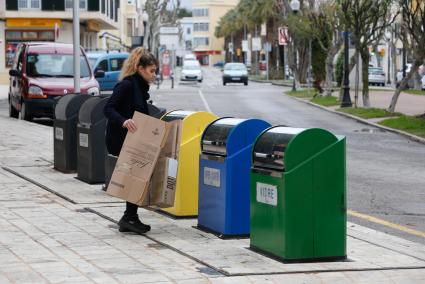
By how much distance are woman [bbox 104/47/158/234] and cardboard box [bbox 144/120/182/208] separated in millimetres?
246

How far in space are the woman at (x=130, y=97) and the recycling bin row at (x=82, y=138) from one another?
2.63 metres

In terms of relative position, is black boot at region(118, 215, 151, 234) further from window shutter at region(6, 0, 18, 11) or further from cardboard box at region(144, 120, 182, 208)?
window shutter at region(6, 0, 18, 11)

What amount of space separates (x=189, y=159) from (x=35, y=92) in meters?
18.2

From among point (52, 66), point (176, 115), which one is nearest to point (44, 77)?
point (52, 66)

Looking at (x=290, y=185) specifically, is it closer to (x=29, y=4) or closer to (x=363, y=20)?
(x=363, y=20)

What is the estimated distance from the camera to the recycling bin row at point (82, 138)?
14453 millimetres

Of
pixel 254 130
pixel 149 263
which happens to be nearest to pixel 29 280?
pixel 149 263

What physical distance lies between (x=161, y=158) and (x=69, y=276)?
2.44 metres

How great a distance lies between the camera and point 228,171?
9.82 metres

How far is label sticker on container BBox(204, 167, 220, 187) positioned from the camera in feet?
32.9

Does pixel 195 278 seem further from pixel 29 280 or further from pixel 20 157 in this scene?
pixel 20 157

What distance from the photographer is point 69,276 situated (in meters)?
8.09

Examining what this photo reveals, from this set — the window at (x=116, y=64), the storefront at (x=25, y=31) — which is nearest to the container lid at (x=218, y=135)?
the window at (x=116, y=64)

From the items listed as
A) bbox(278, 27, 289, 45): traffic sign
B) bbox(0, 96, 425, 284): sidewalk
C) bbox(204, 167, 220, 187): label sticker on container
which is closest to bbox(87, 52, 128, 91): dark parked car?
bbox(278, 27, 289, 45): traffic sign
